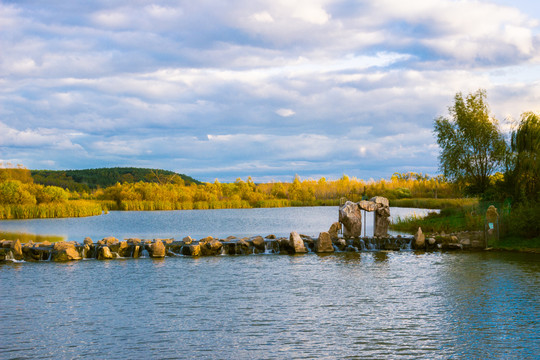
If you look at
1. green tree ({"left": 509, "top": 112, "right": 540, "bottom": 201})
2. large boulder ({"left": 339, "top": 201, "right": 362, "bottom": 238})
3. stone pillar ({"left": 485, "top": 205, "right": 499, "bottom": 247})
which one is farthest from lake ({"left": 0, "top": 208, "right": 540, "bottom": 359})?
green tree ({"left": 509, "top": 112, "right": 540, "bottom": 201})

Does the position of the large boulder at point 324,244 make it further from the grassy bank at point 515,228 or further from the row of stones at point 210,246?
the grassy bank at point 515,228

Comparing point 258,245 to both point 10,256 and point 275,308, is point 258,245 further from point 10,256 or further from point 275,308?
point 275,308

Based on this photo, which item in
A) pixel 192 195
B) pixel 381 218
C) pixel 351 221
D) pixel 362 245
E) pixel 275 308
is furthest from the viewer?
pixel 192 195

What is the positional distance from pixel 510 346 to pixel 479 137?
2965 cm

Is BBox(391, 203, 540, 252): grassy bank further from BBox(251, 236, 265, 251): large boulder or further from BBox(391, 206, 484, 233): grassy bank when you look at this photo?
BBox(251, 236, 265, 251): large boulder

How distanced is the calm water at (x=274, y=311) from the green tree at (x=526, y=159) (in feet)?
26.9

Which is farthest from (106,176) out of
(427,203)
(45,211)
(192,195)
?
(427,203)

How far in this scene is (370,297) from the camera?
1338cm

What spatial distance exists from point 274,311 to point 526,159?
19448 mm

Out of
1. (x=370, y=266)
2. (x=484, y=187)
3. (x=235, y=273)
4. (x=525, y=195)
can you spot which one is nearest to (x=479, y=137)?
(x=484, y=187)

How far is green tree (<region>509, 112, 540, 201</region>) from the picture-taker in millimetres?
26031

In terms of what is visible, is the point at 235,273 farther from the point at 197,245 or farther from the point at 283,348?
the point at 283,348

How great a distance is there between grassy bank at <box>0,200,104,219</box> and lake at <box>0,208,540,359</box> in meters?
26.2

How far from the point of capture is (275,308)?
12.2 meters
